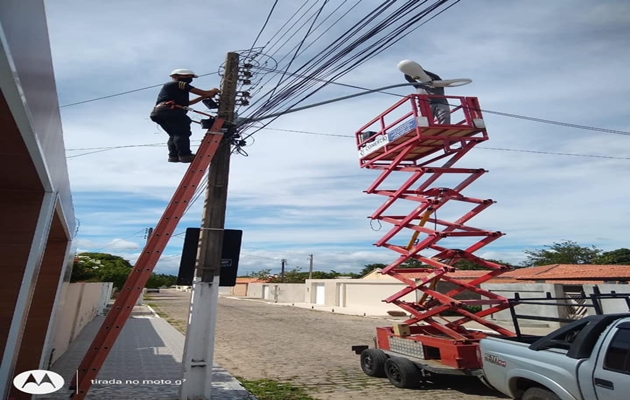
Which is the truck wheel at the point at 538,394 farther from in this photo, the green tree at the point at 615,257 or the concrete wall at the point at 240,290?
the concrete wall at the point at 240,290

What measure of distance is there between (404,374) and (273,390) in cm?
249

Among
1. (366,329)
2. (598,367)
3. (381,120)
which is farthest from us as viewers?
(366,329)

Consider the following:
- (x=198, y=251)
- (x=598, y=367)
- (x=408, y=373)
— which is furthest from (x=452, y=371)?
(x=198, y=251)

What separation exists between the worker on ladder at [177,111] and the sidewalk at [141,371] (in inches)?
164

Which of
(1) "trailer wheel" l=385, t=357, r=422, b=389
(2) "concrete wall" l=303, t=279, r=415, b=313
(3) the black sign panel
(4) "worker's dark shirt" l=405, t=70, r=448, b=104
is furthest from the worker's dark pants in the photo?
(2) "concrete wall" l=303, t=279, r=415, b=313

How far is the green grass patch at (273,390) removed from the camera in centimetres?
775

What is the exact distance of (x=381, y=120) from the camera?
386 inches

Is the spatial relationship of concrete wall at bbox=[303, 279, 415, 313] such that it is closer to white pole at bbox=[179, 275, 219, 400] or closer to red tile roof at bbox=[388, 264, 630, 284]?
red tile roof at bbox=[388, 264, 630, 284]

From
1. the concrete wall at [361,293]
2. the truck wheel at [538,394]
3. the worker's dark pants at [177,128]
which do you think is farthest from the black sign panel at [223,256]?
the concrete wall at [361,293]

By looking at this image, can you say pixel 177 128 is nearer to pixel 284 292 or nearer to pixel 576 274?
pixel 576 274

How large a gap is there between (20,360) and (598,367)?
7.60 m

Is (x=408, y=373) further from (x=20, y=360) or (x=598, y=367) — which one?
(x=20, y=360)

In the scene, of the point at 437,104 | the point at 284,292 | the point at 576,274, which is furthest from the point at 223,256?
the point at 284,292

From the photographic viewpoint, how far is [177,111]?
23.9 feet
